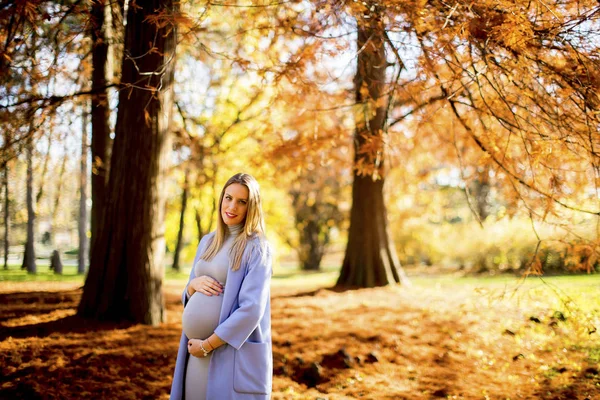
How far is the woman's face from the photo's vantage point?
2924 mm

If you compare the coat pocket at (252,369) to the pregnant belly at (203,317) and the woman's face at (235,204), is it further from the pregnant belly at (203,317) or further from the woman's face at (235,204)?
the woman's face at (235,204)

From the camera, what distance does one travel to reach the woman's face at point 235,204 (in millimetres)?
2924

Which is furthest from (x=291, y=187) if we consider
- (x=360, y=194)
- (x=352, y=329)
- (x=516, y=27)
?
(x=516, y=27)

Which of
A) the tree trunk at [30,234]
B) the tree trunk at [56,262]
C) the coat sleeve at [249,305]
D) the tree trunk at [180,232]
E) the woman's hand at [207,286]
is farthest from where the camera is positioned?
the tree trunk at [180,232]

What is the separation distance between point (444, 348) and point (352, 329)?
135 cm

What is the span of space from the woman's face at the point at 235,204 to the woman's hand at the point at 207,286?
14.9 inches

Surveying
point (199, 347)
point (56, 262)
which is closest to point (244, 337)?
point (199, 347)

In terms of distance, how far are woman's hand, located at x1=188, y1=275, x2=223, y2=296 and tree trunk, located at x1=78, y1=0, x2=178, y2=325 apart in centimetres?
316

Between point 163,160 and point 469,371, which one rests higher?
point 163,160

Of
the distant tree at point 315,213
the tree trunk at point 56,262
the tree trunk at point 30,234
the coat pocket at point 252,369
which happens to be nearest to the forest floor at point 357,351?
the tree trunk at point 30,234

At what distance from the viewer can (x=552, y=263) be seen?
39.7ft

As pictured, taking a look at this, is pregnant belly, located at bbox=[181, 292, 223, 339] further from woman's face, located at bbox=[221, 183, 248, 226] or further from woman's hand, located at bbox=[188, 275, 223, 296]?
woman's face, located at bbox=[221, 183, 248, 226]

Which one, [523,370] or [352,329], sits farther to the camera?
[352,329]

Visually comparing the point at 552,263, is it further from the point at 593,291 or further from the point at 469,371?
the point at 469,371
